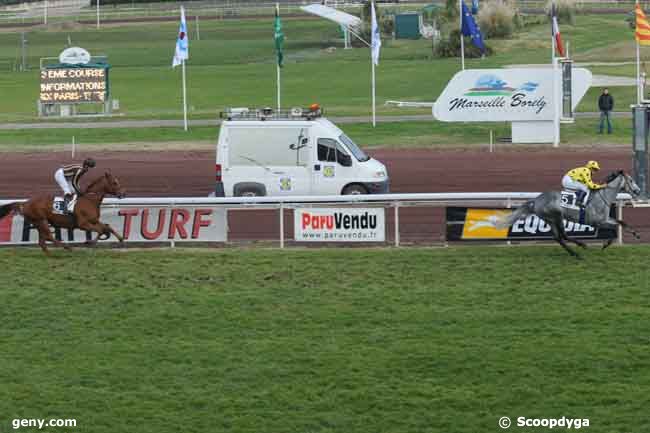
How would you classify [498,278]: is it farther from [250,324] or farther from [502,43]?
[502,43]

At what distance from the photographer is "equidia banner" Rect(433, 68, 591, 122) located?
111 feet

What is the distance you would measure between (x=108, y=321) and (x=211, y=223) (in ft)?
14.3

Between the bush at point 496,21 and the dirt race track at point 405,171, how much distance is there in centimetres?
3972

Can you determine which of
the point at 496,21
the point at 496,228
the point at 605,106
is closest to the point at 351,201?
the point at 496,228

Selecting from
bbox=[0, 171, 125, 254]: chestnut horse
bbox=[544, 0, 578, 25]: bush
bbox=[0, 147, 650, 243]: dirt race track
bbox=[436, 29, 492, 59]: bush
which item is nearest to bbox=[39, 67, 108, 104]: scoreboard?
bbox=[0, 147, 650, 243]: dirt race track

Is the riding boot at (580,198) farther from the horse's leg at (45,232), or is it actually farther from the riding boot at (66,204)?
the horse's leg at (45,232)

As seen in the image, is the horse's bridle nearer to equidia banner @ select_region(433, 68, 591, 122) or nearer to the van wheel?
the van wheel

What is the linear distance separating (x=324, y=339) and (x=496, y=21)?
58.5 metres

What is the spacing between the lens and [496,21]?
71.8m

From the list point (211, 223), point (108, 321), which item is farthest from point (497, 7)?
point (108, 321)

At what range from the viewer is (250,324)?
1628 cm

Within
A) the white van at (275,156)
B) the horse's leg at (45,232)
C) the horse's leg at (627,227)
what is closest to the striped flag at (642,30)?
the white van at (275,156)

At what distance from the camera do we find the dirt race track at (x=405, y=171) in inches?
1067

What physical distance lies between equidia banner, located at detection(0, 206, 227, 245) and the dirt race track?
79.4 inches
